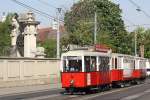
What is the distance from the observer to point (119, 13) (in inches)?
3600

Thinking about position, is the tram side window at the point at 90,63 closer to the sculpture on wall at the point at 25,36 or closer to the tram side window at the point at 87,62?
the tram side window at the point at 87,62

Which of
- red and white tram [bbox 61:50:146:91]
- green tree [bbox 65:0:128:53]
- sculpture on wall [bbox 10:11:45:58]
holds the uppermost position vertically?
green tree [bbox 65:0:128:53]

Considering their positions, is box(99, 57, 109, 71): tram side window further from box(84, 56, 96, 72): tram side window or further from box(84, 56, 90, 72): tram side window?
box(84, 56, 90, 72): tram side window

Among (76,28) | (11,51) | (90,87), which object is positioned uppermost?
(76,28)

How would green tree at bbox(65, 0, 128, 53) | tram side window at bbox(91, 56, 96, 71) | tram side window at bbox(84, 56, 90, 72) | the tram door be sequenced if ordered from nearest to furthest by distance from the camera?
tram side window at bbox(84, 56, 90, 72), tram side window at bbox(91, 56, 96, 71), the tram door, green tree at bbox(65, 0, 128, 53)

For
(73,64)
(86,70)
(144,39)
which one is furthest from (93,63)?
(144,39)

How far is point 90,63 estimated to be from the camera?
107 feet

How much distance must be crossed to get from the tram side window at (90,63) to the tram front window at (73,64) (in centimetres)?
42

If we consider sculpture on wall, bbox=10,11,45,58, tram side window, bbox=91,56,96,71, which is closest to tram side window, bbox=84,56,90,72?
tram side window, bbox=91,56,96,71

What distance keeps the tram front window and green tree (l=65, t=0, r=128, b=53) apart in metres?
40.4

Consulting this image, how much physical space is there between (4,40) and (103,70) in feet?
143

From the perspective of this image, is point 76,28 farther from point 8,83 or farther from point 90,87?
point 90,87

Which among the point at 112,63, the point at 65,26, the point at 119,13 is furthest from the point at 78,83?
the point at 119,13

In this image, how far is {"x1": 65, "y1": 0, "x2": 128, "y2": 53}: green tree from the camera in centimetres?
7569
